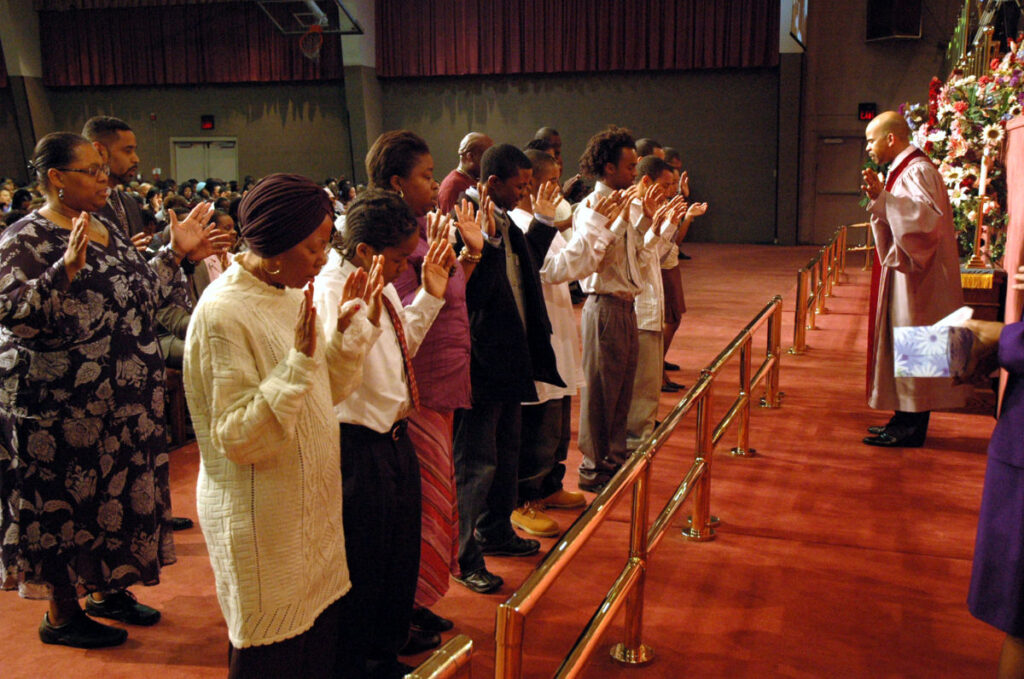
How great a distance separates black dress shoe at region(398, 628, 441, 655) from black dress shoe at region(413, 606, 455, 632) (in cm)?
4

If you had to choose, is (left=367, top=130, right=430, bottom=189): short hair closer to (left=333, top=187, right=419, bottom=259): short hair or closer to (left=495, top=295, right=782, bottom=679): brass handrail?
(left=333, top=187, right=419, bottom=259): short hair

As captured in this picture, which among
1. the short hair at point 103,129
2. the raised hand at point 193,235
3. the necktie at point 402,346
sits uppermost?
the short hair at point 103,129

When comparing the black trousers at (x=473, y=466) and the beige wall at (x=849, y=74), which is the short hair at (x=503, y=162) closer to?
the black trousers at (x=473, y=466)

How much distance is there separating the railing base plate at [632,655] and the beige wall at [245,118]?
1622 cm

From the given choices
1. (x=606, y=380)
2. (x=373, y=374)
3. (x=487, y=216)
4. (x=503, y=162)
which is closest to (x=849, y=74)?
(x=606, y=380)

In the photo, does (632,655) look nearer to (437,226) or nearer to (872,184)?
(437,226)

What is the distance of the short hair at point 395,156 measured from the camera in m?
2.92

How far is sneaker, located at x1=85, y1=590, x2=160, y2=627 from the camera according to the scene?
3182 millimetres

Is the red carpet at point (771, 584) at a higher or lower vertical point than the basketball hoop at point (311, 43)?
lower

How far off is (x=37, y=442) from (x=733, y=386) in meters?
4.91

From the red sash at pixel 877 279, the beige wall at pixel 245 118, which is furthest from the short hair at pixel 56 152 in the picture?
the beige wall at pixel 245 118

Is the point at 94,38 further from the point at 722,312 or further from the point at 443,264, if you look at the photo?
the point at 443,264

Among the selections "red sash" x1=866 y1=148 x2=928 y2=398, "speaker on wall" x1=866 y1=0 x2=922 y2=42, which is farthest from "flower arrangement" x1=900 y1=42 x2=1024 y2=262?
"speaker on wall" x1=866 y1=0 x2=922 y2=42

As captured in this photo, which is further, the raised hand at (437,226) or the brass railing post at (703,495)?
the brass railing post at (703,495)
